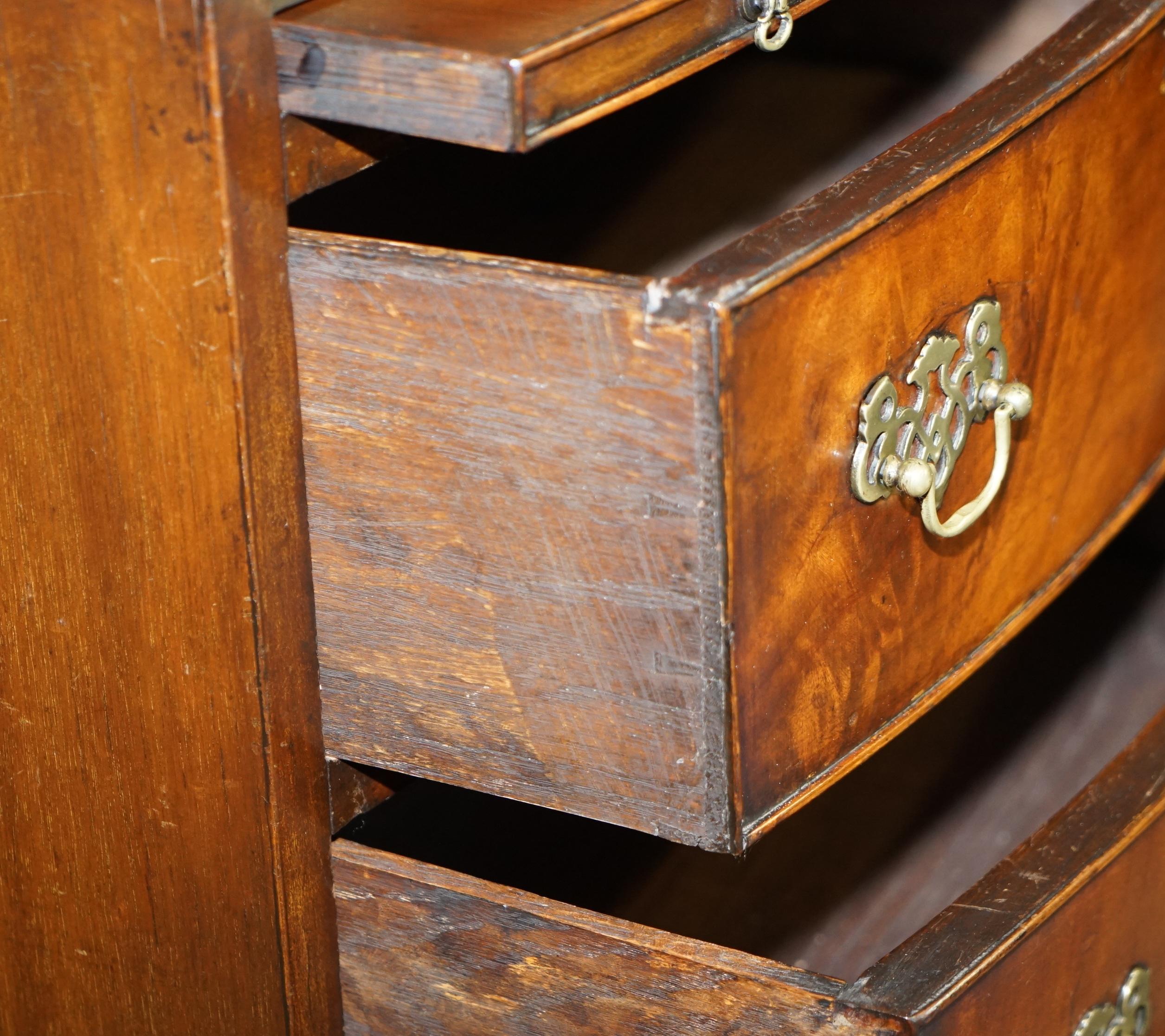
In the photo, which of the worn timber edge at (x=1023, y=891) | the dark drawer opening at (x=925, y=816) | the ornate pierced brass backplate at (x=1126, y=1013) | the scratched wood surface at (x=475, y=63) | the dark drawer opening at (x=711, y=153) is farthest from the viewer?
the dark drawer opening at (x=925, y=816)

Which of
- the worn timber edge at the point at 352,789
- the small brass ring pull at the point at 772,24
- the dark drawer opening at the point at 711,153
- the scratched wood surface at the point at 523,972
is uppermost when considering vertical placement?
the small brass ring pull at the point at 772,24

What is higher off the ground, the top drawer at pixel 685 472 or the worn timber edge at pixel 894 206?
the worn timber edge at pixel 894 206

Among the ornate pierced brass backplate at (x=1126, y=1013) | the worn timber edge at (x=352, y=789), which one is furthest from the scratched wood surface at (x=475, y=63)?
the ornate pierced brass backplate at (x=1126, y=1013)

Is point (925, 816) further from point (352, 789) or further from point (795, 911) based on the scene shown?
point (352, 789)

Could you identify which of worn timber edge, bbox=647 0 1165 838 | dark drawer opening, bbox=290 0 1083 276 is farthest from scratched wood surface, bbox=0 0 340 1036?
dark drawer opening, bbox=290 0 1083 276

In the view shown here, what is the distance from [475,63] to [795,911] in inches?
31.3

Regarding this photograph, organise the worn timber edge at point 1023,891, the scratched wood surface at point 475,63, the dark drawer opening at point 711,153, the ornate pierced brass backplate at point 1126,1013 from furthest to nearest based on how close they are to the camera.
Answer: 1. the dark drawer opening at point 711,153
2. the ornate pierced brass backplate at point 1126,1013
3. the worn timber edge at point 1023,891
4. the scratched wood surface at point 475,63

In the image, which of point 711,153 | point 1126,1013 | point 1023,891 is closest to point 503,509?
point 1023,891

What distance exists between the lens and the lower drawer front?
23.2 inches

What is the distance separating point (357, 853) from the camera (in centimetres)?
65

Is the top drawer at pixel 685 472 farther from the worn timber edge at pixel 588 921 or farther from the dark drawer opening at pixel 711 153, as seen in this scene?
the dark drawer opening at pixel 711 153

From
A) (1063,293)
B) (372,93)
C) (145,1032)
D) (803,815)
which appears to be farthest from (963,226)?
(803,815)

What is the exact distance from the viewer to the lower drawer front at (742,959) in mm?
590

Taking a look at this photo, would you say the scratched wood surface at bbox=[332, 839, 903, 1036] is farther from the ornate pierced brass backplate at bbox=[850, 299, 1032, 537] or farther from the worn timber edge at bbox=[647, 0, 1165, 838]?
the ornate pierced brass backplate at bbox=[850, 299, 1032, 537]
